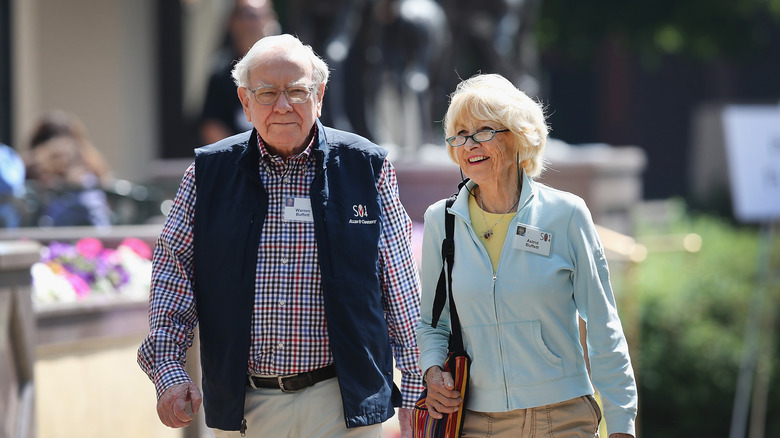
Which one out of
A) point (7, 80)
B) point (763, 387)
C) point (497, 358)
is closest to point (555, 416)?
point (497, 358)

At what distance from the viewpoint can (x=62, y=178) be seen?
932 cm

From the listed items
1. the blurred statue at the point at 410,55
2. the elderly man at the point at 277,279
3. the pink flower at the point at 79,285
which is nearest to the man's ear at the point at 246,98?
the elderly man at the point at 277,279

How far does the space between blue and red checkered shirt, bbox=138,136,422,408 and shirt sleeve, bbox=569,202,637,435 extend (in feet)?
1.92

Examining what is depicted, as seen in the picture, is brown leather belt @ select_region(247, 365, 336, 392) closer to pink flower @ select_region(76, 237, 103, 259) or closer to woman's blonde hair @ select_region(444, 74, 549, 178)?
woman's blonde hair @ select_region(444, 74, 549, 178)

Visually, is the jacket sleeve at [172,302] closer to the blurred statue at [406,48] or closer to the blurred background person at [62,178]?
the blurred background person at [62,178]

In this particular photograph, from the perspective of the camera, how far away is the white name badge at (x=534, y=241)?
2.99m

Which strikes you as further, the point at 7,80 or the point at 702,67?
the point at 702,67

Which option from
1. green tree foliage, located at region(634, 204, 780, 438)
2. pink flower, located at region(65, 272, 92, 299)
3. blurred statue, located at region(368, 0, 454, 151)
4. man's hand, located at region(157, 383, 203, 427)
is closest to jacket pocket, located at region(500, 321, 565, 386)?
man's hand, located at region(157, 383, 203, 427)

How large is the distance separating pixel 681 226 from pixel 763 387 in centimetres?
743

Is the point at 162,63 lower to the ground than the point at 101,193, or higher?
higher

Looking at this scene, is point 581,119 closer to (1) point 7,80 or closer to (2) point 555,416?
(1) point 7,80

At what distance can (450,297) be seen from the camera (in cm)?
309

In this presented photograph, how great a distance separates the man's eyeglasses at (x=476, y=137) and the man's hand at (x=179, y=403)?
3.24 feet

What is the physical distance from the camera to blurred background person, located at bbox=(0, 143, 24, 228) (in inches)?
302
